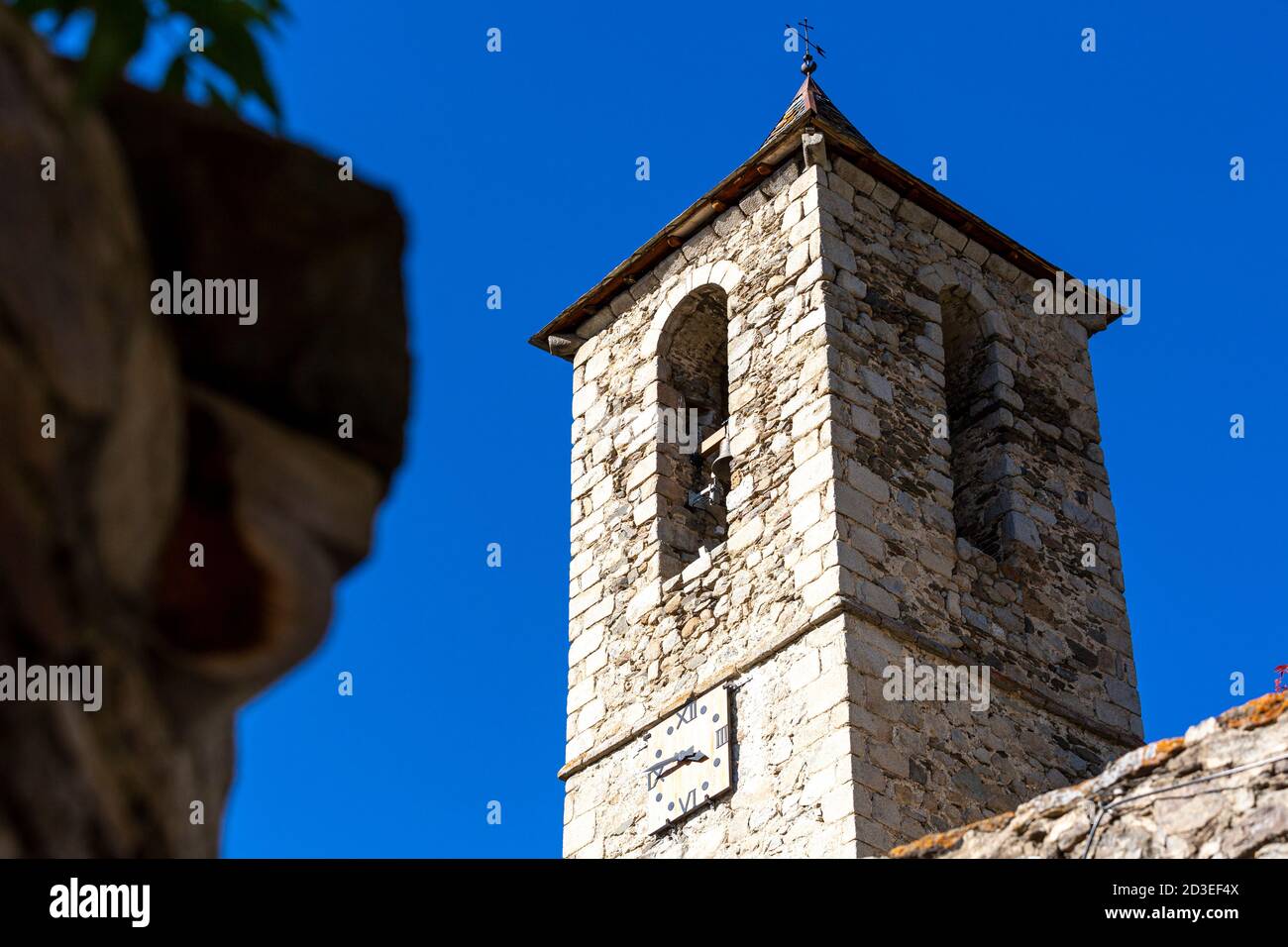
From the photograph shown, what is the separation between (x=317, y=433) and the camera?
6.22 ft

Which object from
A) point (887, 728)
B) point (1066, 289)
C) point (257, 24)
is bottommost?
point (257, 24)

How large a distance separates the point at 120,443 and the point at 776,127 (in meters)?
10.7

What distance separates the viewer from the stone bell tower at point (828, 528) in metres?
9.20

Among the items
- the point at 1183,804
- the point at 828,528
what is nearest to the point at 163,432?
the point at 1183,804

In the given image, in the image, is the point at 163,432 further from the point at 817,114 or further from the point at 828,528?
the point at 817,114

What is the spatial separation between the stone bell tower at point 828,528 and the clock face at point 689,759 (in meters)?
0.02

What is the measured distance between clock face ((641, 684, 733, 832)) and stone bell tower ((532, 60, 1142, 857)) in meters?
0.02

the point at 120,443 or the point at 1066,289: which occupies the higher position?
the point at 1066,289

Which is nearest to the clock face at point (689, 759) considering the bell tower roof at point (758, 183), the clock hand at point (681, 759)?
the clock hand at point (681, 759)
